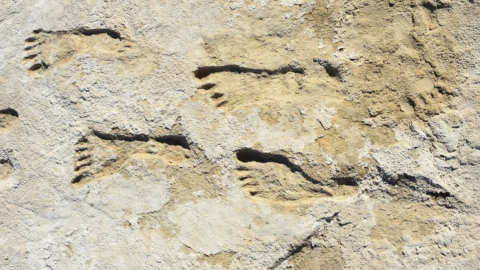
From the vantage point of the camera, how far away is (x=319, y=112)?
1623 millimetres

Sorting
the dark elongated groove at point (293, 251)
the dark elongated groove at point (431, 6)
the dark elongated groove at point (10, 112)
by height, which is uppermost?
the dark elongated groove at point (431, 6)

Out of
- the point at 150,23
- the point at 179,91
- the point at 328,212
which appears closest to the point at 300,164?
the point at 328,212

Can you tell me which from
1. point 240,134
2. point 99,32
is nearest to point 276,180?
point 240,134

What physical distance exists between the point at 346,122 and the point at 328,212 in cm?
35

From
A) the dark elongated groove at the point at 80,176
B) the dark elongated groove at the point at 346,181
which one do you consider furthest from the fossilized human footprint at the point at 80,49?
the dark elongated groove at the point at 346,181

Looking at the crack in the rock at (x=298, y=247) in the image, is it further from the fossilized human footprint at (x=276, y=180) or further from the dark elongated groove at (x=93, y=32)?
the dark elongated groove at (x=93, y=32)

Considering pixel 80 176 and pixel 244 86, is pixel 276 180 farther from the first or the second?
pixel 80 176

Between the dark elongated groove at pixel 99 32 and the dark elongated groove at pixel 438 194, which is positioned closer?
the dark elongated groove at pixel 438 194

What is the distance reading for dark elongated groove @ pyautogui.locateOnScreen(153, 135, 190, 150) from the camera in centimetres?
171

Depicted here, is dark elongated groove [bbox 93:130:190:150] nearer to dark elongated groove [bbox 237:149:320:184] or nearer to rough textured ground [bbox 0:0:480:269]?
rough textured ground [bbox 0:0:480:269]

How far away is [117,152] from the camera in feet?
5.79

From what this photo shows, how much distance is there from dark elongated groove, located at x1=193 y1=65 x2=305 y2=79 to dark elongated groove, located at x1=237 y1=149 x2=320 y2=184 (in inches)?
12.4

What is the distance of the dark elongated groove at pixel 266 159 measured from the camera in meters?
1.64

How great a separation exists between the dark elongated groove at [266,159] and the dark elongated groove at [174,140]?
0.73 ft
